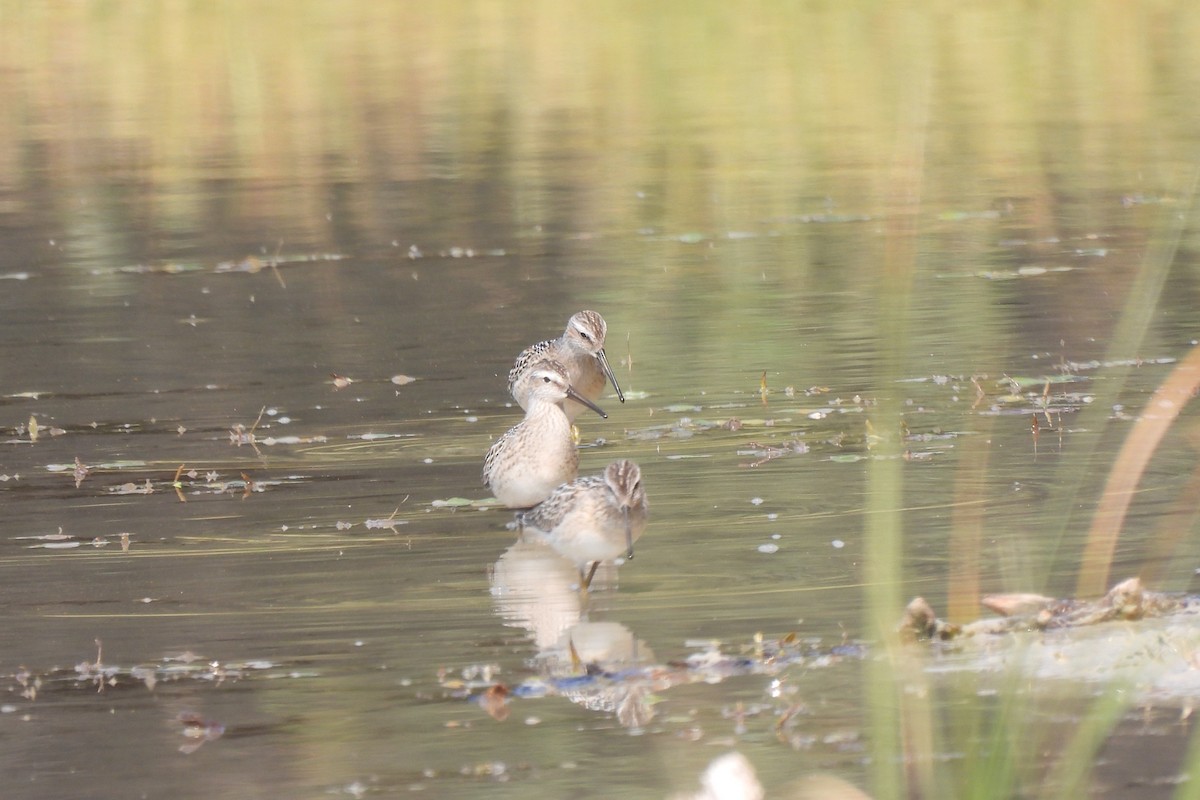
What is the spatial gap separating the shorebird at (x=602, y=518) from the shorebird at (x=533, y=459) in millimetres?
854

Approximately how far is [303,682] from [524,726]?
0.91m

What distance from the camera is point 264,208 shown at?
19.7 m

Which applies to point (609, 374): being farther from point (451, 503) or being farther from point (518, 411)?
point (451, 503)

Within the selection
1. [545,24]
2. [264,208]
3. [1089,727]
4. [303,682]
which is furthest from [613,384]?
[545,24]

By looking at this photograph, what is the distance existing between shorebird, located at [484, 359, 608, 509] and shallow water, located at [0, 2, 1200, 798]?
0.19 metres

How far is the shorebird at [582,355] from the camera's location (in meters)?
11.4

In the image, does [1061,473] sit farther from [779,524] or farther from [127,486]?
[127,486]

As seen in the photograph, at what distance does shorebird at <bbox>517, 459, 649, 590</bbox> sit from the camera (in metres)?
8.07

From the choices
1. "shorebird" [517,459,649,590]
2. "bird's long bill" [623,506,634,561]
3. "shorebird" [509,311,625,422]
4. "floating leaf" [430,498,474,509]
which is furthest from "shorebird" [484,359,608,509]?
"shorebird" [509,311,625,422]

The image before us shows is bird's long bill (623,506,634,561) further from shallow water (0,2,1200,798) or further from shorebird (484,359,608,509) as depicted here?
shorebird (484,359,608,509)

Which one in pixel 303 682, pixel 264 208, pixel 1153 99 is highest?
pixel 1153 99

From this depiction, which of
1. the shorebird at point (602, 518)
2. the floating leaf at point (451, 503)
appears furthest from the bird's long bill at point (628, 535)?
the floating leaf at point (451, 503)

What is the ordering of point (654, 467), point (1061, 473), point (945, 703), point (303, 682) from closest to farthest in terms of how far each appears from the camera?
point (945, 703) < point (303, 682) < point (1061, 473) < point (654, 467)

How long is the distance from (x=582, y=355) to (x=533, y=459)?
2454 mm
